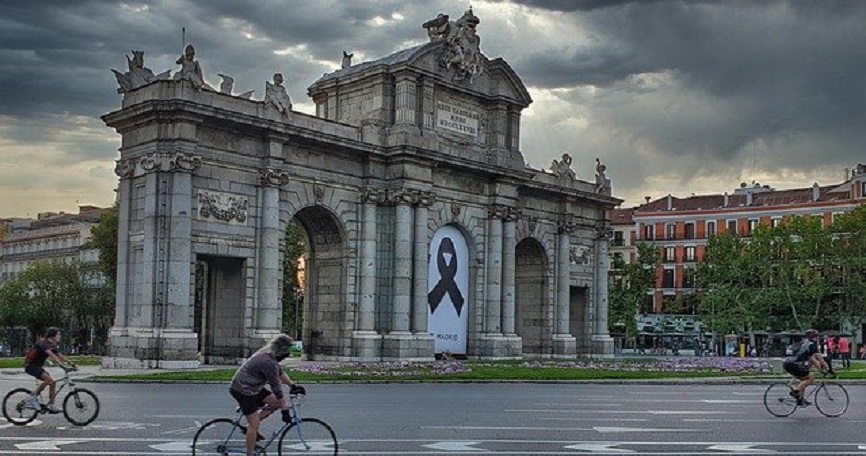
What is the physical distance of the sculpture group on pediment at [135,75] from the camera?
46.5 metres

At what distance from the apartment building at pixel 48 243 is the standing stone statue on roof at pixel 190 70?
75.2m

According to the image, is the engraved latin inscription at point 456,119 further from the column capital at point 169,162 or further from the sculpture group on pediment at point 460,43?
the column capital at point 169,162

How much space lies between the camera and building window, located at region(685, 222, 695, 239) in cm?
11775

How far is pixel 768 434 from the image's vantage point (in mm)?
20125

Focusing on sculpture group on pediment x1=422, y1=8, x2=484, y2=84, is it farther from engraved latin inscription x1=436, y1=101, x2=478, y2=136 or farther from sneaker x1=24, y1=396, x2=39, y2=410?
sneaker x1=24, y1=396, x2=39, y2=410

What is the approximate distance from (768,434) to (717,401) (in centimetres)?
877

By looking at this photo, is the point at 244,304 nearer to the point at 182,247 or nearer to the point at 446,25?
the point at 182,247

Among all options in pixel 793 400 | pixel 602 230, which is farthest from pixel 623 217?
pixel 793 400

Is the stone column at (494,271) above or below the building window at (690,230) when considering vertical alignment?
below

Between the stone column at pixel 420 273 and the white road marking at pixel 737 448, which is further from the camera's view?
the stone column at pixel 420 273

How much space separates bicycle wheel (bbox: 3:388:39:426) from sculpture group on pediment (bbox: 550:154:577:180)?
49.6m

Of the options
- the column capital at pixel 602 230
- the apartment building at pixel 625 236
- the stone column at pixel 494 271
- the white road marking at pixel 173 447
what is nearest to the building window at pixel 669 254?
the apartment building at pixel 625 236

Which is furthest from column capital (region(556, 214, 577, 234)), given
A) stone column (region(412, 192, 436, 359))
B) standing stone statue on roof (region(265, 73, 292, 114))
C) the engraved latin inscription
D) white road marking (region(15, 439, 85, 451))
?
white road marking (region(15, 439, 85, 451))

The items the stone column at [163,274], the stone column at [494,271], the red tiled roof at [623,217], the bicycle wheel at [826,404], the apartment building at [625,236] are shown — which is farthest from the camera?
the red tiled roof at [623,217]
